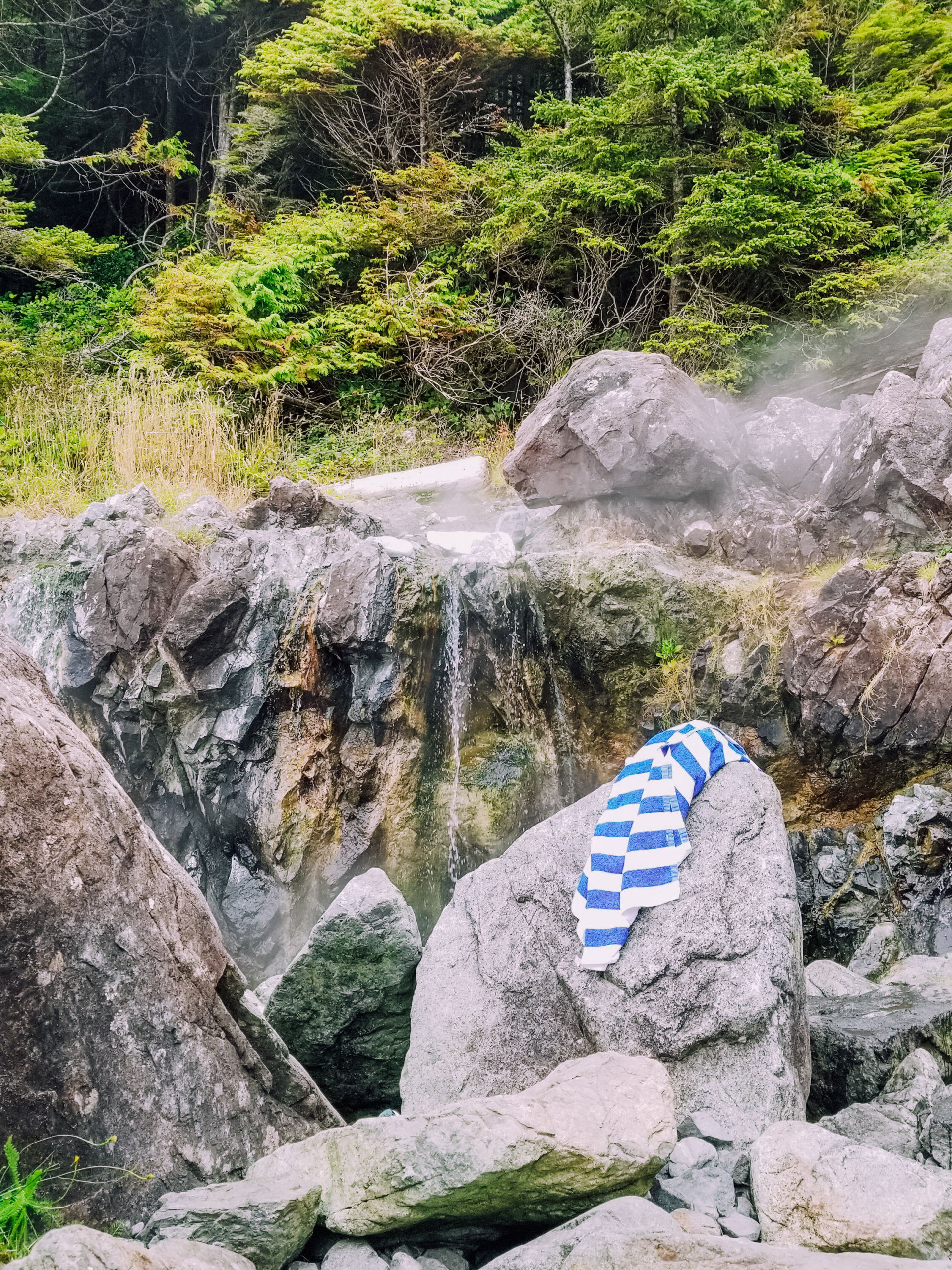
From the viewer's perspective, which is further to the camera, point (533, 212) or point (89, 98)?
point (89, 98)

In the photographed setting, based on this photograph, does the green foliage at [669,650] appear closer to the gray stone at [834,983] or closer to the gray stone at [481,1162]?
the gray stone at [834,983]

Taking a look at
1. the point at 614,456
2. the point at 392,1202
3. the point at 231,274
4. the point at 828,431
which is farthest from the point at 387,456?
the point at 392,1202

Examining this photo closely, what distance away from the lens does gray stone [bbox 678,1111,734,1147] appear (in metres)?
3.23

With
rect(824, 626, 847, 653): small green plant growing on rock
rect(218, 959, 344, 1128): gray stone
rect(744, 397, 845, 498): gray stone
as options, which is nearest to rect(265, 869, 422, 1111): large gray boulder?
rect(218, 959, 344, 1128): gray stone

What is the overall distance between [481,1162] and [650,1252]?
602 mm

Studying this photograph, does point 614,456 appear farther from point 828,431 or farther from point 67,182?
point 67,182

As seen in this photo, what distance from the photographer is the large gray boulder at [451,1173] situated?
2.62 metres

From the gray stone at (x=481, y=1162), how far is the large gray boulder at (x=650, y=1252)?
184 mm

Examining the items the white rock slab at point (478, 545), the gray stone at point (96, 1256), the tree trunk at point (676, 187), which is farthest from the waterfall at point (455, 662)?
the tree trunk at point (676, 187)

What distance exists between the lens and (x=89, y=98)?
1691 centimetres

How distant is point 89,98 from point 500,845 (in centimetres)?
1711

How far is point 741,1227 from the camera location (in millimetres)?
2689

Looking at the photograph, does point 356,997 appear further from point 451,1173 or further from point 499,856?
point 499,856

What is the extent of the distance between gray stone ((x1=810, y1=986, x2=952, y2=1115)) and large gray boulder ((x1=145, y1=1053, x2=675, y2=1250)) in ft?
4.82
